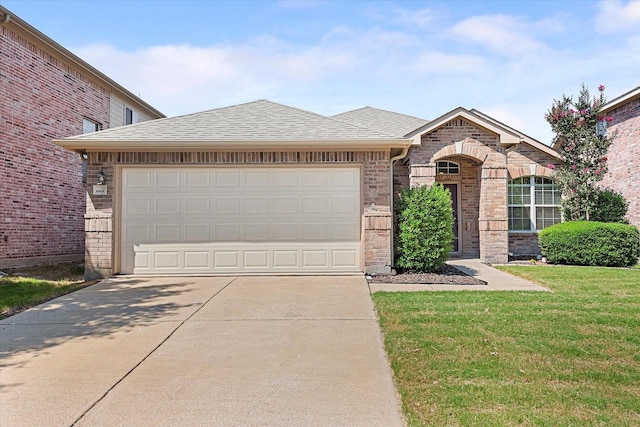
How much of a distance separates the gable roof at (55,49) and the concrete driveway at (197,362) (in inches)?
326

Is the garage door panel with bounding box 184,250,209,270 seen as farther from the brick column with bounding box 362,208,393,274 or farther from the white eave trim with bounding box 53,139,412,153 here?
the brick column with bounding box 362,208,393,274

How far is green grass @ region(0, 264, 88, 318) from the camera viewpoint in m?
6.93

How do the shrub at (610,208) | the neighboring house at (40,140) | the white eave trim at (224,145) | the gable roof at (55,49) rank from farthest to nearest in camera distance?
the shrub at (610,208)
the neighboring house at (40,140)
the gable roof at (55,49)
the white eave trim at (224,145)

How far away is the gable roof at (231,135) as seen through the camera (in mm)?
8891

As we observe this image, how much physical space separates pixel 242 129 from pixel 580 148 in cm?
1019

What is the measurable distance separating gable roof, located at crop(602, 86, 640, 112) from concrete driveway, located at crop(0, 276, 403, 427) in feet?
41.7

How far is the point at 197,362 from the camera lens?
4.19 metres

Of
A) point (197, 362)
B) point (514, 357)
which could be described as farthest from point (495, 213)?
Result: point (197, 362)

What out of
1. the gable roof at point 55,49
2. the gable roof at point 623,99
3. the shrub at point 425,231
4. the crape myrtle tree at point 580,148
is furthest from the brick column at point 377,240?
the gable roof at point 55,49

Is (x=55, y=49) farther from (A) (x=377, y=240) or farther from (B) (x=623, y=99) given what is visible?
(B) (x=623, y=99)

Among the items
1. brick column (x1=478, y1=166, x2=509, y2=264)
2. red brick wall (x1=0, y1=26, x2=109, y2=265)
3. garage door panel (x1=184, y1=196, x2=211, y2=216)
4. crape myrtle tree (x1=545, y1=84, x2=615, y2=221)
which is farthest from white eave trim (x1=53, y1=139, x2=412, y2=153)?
crape myrtle tree (x1=545, y1=84, x2=615, y2=221)

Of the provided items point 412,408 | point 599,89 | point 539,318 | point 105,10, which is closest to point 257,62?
point 105,10

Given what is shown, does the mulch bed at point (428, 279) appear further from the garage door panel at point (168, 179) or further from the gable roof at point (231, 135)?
the garage door panel at point (168, 179)

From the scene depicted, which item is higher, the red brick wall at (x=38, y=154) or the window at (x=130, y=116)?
the window at (x=130, y=116)
